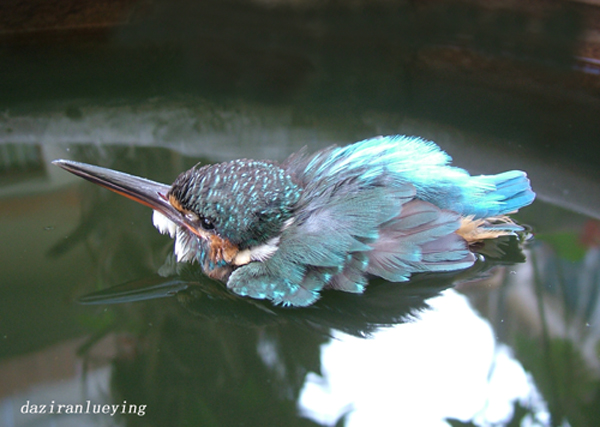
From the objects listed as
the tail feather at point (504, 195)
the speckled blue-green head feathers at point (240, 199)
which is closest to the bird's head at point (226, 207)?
the speckled blue-green head feathers at point (240, 199)

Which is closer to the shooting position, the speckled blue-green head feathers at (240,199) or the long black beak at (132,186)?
the speckled blue-green head feathers at (240,199)

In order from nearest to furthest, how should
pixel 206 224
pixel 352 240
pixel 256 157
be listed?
pixel 352 240 < pixel 206 224 < pixel 256 157

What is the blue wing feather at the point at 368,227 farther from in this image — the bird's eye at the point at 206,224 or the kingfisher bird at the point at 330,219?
the bird's eye at the point at 206,224

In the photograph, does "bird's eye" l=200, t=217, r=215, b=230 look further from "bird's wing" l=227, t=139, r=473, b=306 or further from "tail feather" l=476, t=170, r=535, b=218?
"tail feather" l=476, t=170, r=535, b=218

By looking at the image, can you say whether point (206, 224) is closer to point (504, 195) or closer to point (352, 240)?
point (352, 240)

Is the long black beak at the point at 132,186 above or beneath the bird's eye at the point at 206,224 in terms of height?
above

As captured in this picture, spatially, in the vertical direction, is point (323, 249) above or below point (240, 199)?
below

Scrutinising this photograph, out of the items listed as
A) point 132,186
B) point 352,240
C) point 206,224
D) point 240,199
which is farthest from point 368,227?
point 132,186

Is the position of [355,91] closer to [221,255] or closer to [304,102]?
[304,102]
